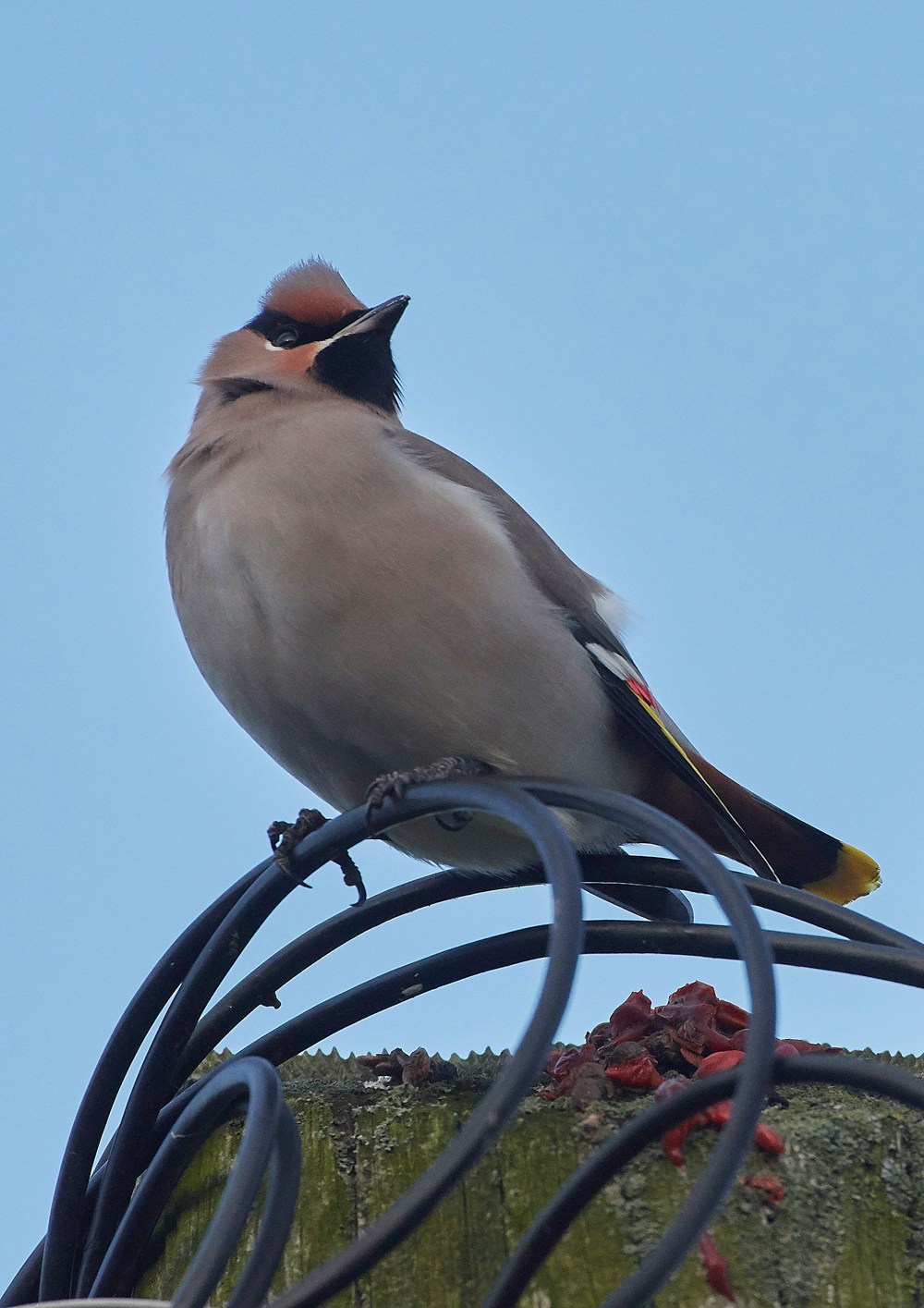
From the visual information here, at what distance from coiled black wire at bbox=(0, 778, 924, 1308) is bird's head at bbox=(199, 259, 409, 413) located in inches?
74.2

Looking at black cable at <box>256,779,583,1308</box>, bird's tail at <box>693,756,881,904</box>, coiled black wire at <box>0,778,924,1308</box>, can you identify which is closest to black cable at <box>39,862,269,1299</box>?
coiled black wire at <box>0,778,924,1308</box>

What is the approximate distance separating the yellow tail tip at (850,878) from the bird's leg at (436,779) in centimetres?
88

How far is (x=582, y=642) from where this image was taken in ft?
10.8

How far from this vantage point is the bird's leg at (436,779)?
7.82 ft

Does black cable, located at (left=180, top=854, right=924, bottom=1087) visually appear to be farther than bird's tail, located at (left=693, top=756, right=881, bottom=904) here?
No

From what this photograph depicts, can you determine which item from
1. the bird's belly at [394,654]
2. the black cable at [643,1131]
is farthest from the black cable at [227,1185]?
the bird's belly at [394,654]

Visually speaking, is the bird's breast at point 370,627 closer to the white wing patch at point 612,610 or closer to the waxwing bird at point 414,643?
the waxwing bird at point 414,643

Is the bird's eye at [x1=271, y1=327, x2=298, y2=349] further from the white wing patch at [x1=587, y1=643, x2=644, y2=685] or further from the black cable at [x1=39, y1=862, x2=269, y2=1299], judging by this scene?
the black cable at [x1=39, y1=862, x2=269, y2=1299]

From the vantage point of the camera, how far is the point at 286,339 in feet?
14.1

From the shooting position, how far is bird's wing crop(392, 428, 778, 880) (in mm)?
3139

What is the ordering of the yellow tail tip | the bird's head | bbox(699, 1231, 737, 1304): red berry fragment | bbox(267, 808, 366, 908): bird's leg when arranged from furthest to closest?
the bird's head
the yellow tail tip
bbox(267, 808, 366, 908): bird's leg
bbox(699, 1231, 737, 1304): red berry fragment

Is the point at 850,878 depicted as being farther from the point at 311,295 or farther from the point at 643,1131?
the point at 311,295

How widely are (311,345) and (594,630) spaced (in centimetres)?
143

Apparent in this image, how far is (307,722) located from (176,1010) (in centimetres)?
88
